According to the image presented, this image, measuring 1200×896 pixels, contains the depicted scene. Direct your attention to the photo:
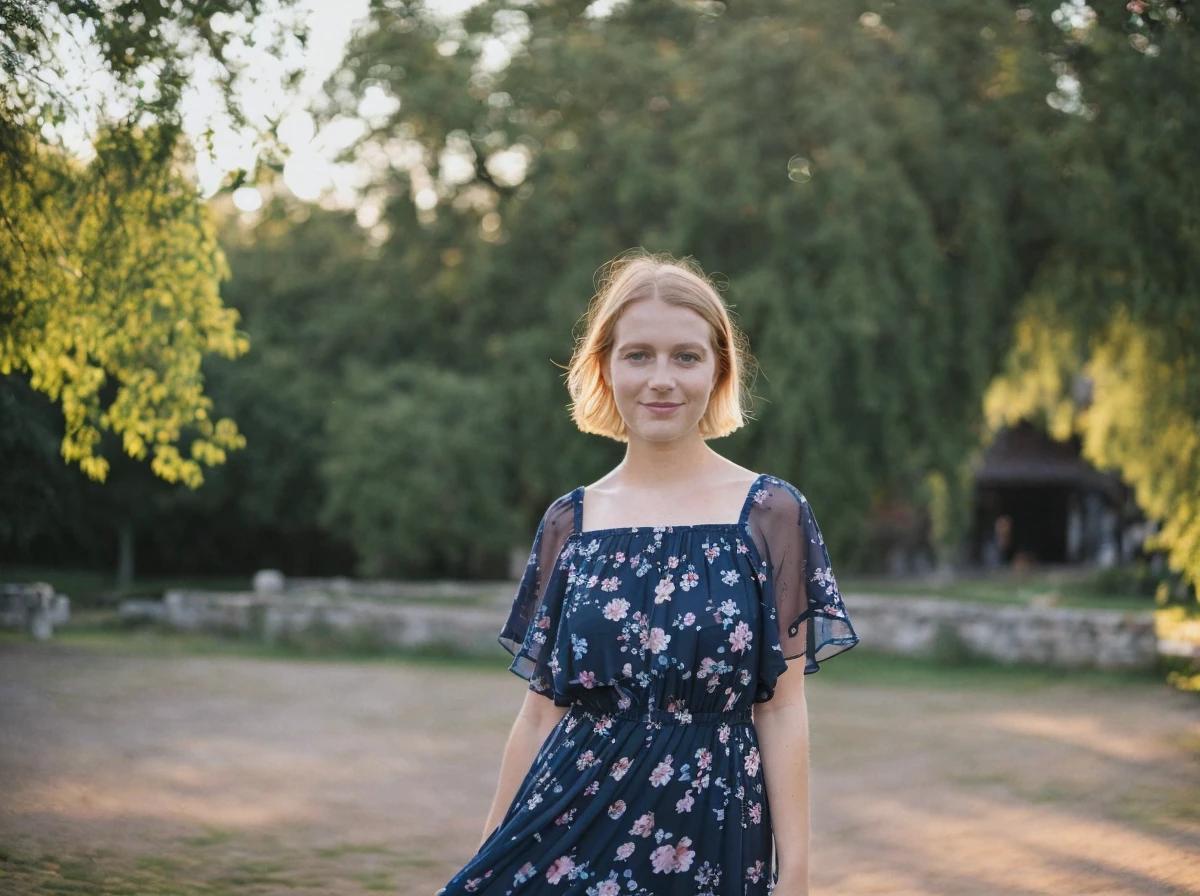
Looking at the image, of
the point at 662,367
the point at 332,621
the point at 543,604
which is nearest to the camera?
the point at 662,367

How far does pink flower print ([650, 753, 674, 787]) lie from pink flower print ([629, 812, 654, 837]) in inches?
2.5

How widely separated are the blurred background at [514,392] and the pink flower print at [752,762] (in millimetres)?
1312

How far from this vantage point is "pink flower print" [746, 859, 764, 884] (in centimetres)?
279

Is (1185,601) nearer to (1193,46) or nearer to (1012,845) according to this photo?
(1012,845)

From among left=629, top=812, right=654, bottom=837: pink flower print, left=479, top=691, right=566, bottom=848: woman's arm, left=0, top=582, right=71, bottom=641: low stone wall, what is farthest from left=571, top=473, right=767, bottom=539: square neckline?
left=0, top=582, right=71, bottom=641: low stone wall

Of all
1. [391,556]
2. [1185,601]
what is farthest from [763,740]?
[391,556]

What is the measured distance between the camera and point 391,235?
2459 centimetres

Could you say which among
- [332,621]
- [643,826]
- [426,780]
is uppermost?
[643,826]

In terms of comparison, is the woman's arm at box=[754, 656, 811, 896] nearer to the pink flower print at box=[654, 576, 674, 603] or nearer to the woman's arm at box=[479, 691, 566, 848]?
the pink flower print at box=[654, 576, 674, 603]

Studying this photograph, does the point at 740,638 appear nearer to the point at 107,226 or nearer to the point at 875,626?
the point at 107,226

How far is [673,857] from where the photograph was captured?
107 inches

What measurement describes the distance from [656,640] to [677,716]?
0.54ft

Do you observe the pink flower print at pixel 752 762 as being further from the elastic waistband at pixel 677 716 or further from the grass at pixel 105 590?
the grass at pixel 105 590

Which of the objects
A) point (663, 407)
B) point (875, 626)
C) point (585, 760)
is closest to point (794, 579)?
point (663, 407)
